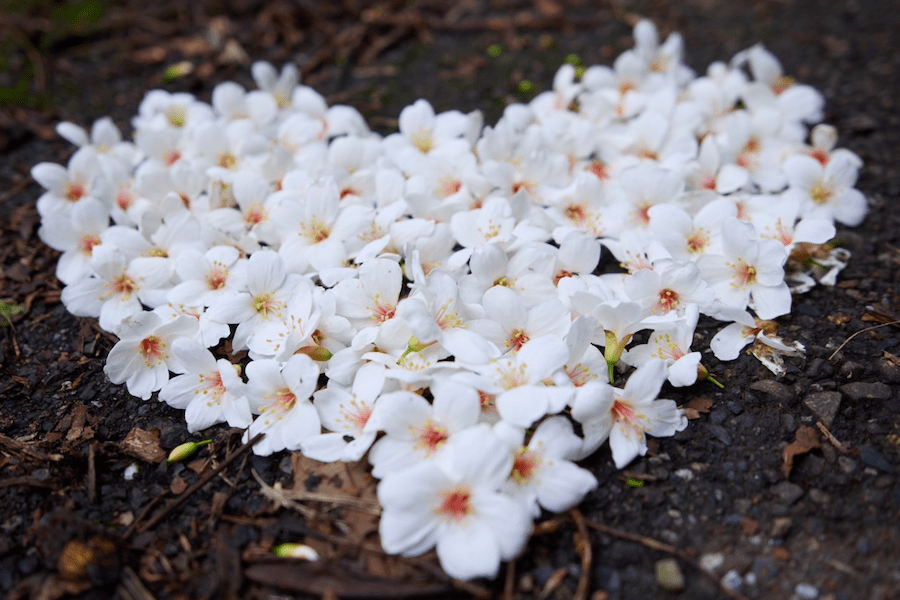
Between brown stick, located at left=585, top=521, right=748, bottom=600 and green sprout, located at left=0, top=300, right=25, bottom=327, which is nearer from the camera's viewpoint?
brown stick, located at left=585, top=521, right=748, bottom=600

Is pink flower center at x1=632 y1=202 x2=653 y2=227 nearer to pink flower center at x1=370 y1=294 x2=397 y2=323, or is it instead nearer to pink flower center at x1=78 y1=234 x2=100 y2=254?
pink flower center at x1=370 y1=294 x2=397 y2=323

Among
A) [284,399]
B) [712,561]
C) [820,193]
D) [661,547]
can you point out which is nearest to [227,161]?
[284,399]

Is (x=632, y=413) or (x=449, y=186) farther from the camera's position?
(x=449, y=186)

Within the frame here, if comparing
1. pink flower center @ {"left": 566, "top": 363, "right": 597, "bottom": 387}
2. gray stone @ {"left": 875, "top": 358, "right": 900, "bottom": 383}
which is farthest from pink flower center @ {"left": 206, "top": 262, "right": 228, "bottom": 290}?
gray stone @ {"left": 875, "top": 358, "right": 900, "bottom": 383}

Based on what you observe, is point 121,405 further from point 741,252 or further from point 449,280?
point 741,252

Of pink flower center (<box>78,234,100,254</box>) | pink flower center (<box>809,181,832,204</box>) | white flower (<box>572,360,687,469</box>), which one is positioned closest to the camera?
white flower (<box>572,360,687,469</box>)

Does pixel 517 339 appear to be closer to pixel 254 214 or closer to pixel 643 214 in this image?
pixel 643 214

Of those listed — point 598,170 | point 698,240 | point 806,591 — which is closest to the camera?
point 806,591
